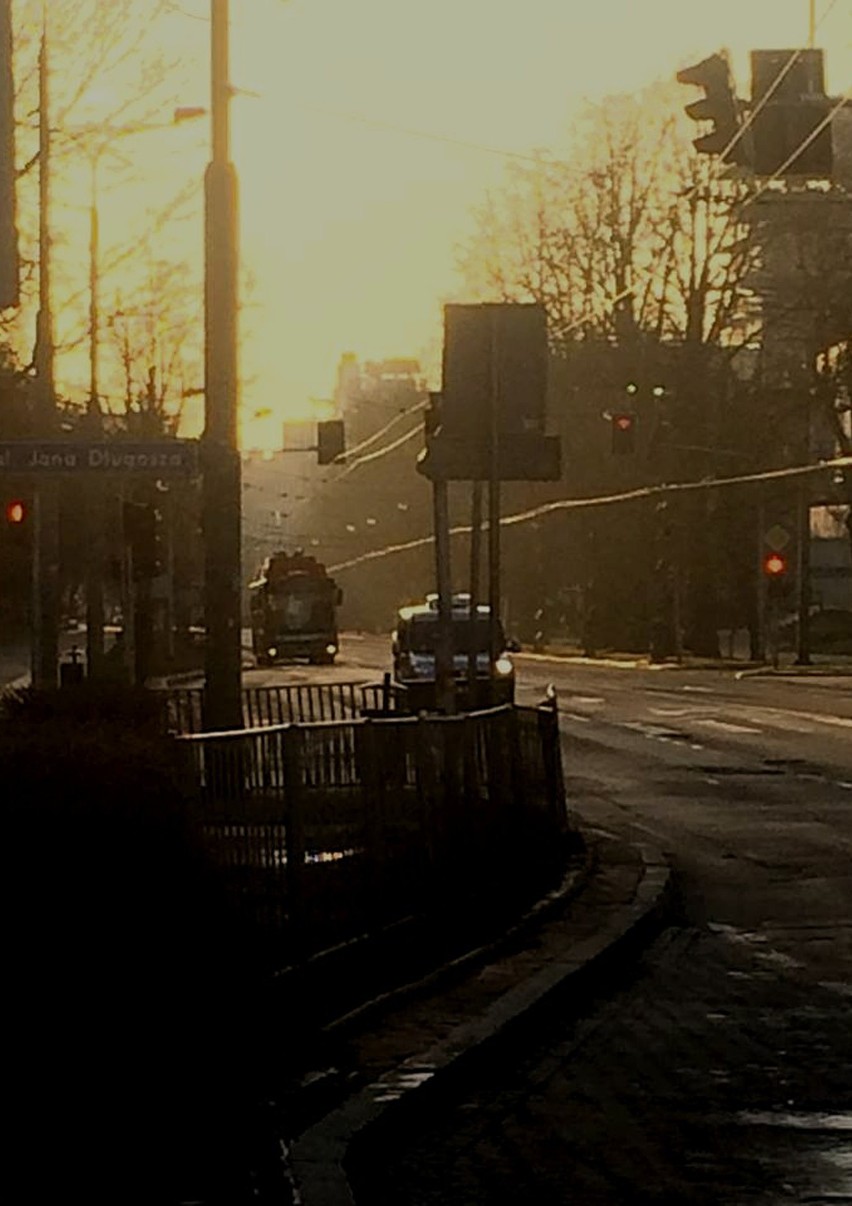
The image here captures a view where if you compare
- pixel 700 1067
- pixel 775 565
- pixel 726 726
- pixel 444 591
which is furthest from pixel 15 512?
pixel 775 565

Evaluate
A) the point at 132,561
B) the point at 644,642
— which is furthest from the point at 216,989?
the point at 644,642

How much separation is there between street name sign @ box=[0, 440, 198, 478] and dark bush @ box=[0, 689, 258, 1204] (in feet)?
54.7

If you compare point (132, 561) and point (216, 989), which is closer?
point (216, 989)

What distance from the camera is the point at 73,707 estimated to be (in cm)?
2253

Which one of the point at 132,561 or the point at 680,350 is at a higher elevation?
the point at 680,350

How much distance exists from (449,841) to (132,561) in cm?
2345

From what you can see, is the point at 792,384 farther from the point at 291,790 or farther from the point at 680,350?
the point at 291,790

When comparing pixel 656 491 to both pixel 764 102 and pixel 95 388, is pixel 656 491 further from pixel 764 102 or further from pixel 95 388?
pixel 764 102

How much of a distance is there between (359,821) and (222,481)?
1092 centimetres

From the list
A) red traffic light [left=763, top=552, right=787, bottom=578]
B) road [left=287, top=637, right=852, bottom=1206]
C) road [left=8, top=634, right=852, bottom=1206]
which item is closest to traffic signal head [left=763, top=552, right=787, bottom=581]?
red traffic light [left=763, top=552, right=787, bottom=578]

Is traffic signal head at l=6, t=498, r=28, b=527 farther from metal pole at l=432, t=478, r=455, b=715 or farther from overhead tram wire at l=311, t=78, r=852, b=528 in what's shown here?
metal pole at l=432, t=478, r=455, b=715

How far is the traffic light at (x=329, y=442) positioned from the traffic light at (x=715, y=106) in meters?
37.1

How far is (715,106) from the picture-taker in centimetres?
2239

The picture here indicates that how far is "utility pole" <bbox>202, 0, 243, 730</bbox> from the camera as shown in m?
23.1
